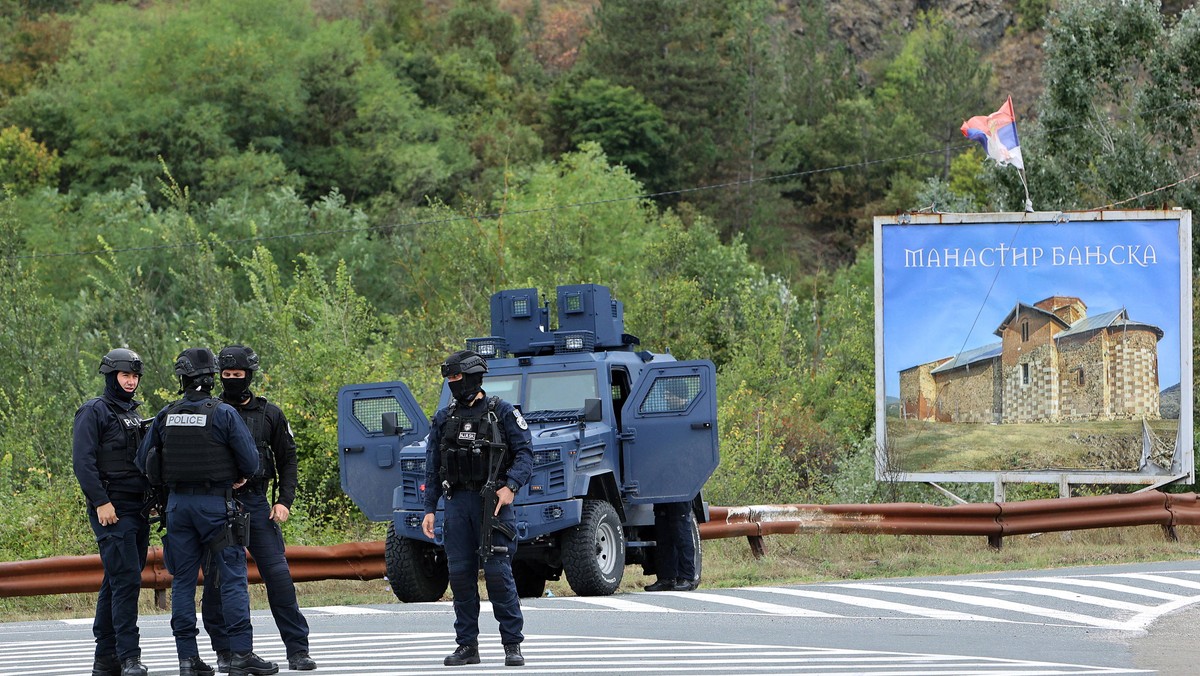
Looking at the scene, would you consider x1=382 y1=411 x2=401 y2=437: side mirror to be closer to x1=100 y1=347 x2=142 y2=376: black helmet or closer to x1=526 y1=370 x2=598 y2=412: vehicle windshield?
x1=526 y1=370 x2=598 y2=412: vehicle windshield

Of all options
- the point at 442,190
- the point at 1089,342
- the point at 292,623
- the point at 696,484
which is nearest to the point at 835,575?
the point at 696,484

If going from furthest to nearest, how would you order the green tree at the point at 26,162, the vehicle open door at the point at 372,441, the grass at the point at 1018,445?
the green tree at the point at 26,162 → the grass at the point at 1018,445 → the vehicle open door at the point at 372,441

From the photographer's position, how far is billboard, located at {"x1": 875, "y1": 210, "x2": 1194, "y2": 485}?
21.1 metres

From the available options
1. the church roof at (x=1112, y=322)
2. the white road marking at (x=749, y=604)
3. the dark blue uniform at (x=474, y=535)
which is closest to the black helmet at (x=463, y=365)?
the dark blue uniform at (x=474, y=535)

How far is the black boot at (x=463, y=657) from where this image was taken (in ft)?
32.8

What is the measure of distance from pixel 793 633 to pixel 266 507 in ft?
12.1

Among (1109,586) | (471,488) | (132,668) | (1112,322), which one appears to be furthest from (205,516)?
(1112,322)

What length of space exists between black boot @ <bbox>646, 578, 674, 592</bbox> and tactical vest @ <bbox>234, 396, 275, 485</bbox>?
5896 millimetres

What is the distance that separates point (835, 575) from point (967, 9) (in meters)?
108

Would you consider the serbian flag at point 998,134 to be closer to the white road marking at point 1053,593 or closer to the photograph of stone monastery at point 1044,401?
the photograph of stone monastery at point 1044,401

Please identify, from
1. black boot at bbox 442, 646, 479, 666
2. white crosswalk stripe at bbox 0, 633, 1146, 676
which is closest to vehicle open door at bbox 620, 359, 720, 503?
white crosswalk stripe at bbox 0, 633, 1146, 676

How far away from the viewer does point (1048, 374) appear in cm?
2125

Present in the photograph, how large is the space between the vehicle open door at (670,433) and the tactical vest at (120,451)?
608 cm

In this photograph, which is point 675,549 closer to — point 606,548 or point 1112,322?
point 606,548
